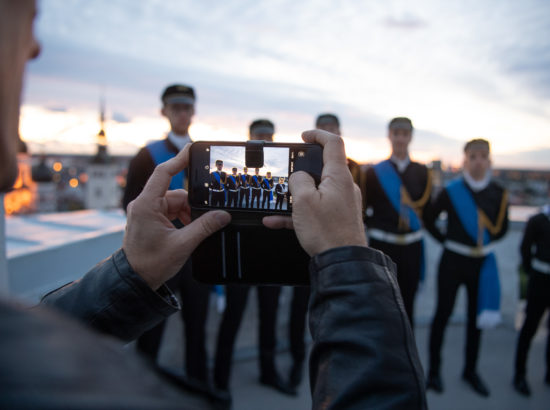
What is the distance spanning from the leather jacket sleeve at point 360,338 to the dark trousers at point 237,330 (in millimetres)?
1902

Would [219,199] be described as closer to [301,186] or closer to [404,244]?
[301,186]

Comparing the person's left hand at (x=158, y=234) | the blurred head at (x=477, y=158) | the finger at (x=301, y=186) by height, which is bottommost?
the person's left hand at (x=158, y=234)

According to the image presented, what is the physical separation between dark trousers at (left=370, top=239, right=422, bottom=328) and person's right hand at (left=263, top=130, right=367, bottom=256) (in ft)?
7.71

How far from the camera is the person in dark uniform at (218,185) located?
112 cm

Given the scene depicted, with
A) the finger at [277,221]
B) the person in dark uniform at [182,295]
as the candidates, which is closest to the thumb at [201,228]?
the finger at [277,221]

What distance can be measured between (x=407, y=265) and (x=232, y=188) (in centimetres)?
240

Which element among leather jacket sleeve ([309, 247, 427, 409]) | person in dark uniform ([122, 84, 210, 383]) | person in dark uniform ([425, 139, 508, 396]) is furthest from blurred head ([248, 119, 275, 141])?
leather jacket sleeve ([309, 247, 427, 409])

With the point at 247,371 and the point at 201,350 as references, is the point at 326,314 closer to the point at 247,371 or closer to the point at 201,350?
the point at 201,350

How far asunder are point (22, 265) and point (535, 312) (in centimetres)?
395

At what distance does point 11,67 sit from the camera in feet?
1.37

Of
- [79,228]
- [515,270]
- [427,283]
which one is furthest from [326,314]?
[515,270]

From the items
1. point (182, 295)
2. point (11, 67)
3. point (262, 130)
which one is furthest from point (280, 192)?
point (262, 130)

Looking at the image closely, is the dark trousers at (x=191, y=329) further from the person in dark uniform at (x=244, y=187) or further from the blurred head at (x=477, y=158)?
the blurred head at (x=477, y=158)

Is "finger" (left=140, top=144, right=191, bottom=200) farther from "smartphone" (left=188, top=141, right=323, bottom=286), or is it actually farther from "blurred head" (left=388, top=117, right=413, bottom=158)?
"blurred head" (left=388, top=117, right=413, bottom=158)
